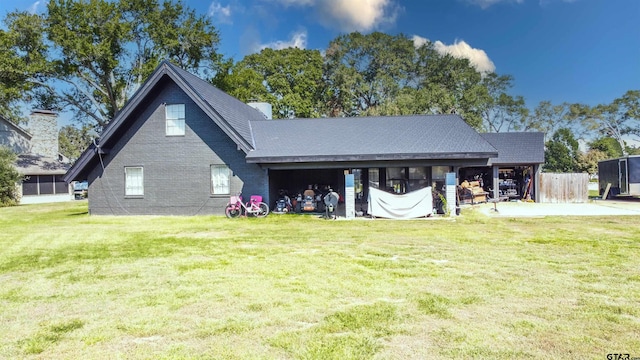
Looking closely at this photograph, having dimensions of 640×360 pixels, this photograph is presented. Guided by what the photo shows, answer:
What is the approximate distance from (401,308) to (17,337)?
4.11 meters

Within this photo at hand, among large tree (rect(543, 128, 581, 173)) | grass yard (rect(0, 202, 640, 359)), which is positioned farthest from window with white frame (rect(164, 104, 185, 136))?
large tree (rect(543, 128, 581, 173))

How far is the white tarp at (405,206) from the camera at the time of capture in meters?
13.6

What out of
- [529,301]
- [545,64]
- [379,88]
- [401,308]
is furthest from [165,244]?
[545,64]

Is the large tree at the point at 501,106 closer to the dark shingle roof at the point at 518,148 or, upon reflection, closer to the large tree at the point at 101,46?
the dark shingle roof at the point at 518,148

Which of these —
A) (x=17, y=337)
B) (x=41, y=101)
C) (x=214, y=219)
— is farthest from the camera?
(x=41, y=101)

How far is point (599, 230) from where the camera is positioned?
10.3m

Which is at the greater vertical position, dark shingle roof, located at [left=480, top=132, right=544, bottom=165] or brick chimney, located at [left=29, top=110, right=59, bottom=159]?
brick chimney, located at [left=29, top=110, right=59, bottom=159]

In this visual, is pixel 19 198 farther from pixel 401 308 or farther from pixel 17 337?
pixel 401 308

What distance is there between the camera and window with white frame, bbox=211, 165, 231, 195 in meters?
15.4

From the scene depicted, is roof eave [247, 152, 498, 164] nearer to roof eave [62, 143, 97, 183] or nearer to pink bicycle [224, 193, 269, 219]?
pink bicycle [224, 193, 269, 219]

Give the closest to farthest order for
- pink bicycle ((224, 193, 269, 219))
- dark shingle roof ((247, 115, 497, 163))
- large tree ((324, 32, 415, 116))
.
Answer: dark shingle roof ((247, 115, 497, 163)) → pink bicycle ((224, 193, 269, 219)) → large tree ((324, 32, 415, 116))

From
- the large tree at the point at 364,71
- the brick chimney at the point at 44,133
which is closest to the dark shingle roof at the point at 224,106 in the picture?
the brick chimney at the point at 44,133

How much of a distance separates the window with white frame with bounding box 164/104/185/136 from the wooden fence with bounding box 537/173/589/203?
18.1 m

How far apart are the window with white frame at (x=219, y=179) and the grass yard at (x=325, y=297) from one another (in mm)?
5774
